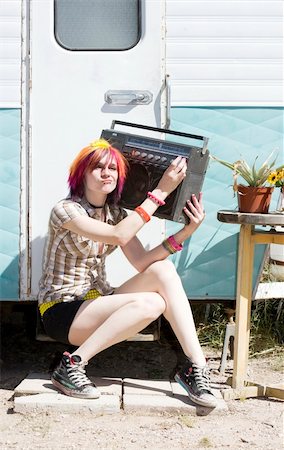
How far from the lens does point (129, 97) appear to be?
12.8 feet

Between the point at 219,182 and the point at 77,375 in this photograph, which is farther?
the point at 219,182

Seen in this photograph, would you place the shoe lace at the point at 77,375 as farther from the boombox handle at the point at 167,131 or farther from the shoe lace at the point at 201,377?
the boombox handle at the point at 167,131

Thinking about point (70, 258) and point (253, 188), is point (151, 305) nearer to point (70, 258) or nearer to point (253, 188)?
point (70, 258)

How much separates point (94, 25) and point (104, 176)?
2.87 ft

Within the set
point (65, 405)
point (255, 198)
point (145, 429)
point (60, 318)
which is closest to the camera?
point (145, 429)

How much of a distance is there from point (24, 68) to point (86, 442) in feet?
6.23

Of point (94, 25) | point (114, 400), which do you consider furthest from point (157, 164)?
point (114, 400)

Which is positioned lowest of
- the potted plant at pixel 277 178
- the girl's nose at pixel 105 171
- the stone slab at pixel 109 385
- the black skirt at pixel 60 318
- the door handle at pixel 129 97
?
the stone slab at pixel 109 385

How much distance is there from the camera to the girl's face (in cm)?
355

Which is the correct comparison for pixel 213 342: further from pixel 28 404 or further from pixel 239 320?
pixel 28 404

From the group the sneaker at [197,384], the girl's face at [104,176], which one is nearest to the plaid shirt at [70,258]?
the girl's face at [104,176]

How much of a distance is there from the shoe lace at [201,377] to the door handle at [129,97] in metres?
1.36

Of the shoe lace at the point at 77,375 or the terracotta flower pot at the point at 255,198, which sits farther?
the terracotta flower pot at the point at 255,198

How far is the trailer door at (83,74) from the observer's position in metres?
3.89
